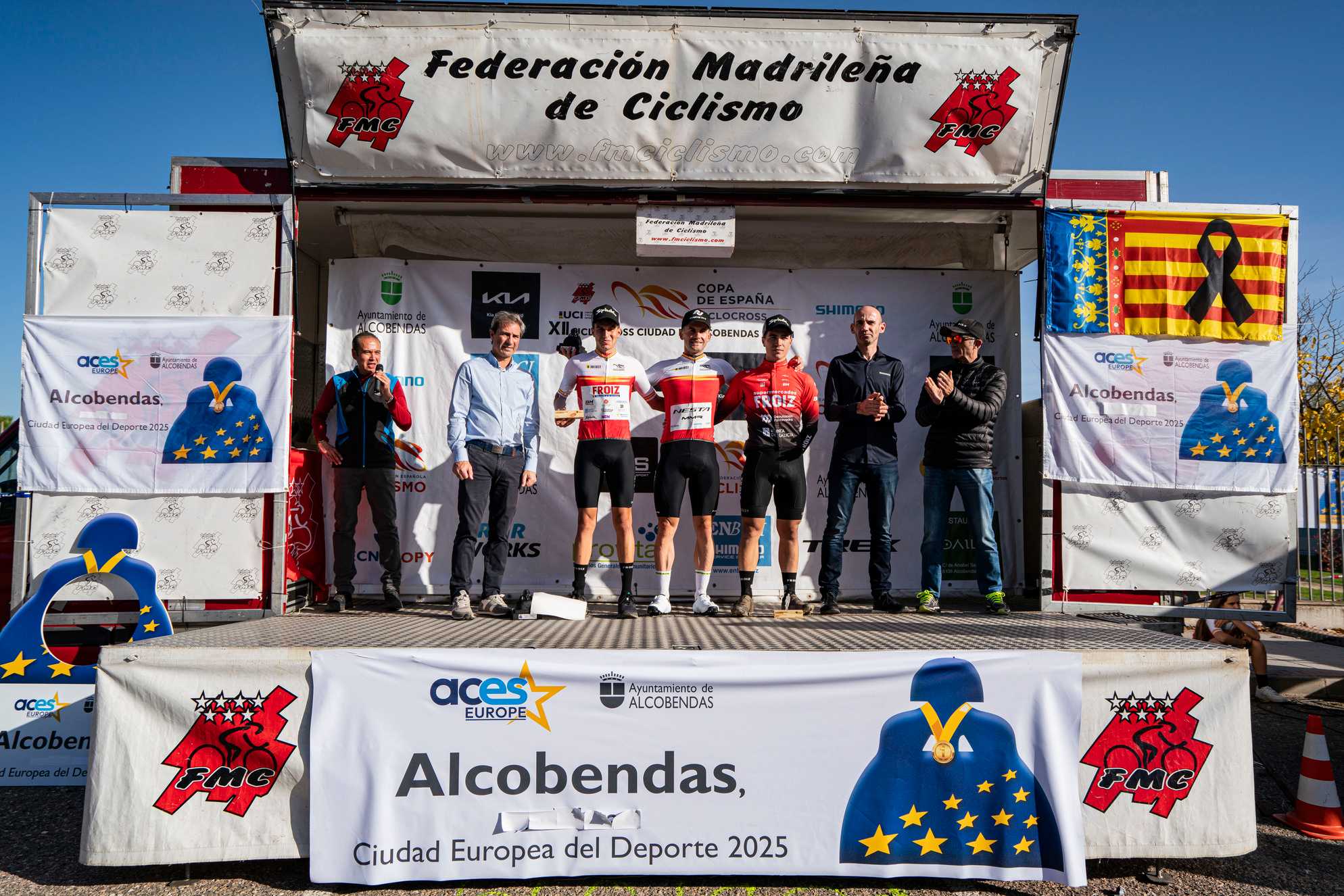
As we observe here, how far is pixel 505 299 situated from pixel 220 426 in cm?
205

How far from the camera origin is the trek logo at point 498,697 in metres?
2.93

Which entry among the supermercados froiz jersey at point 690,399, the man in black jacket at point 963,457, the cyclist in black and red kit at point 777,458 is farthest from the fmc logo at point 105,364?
the man in black jacket at point 963,457

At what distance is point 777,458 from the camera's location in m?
4.70

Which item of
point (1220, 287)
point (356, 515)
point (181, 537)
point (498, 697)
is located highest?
point (1220, 287)

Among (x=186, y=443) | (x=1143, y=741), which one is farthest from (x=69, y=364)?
(x=1143, y=741)

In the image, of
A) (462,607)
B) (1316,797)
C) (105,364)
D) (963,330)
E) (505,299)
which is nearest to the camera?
(1316,797)

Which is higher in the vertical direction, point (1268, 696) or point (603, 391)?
point (603, 391)

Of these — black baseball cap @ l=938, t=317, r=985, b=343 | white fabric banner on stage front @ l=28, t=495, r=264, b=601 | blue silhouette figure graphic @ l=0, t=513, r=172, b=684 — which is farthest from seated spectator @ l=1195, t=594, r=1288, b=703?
blue silhouette figure graphic @ l=0, t=513, r=172, b=684

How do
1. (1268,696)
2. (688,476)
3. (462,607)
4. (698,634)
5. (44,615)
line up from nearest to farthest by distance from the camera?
(698,634) < (44,615) < (462,607) < (688,476) < (1268,696)

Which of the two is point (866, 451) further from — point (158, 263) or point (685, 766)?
point (158, 263)

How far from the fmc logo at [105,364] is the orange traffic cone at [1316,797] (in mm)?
6316

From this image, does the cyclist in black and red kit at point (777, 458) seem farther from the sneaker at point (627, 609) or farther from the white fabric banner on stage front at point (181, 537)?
the white fabric banner on stage front at point (181, 537)

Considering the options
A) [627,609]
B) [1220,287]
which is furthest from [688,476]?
[1220,287]

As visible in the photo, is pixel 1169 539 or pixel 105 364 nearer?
pixel 105 364
